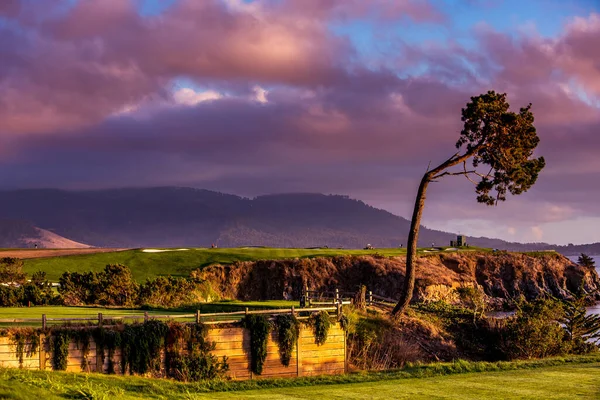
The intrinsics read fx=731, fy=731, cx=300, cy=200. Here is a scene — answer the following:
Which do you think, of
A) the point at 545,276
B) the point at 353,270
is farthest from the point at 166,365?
the point at 545,276

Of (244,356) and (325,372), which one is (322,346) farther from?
(244,356)

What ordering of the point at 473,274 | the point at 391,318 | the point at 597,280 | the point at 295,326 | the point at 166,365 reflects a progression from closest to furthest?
1. the point at 166,365
2. the point at 295,326
3. the point at 391,318
4. the point at 473,274
5. the point at 597,280

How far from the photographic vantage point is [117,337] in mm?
30172

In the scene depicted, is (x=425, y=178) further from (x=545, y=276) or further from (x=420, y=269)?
(x=545, y=276)

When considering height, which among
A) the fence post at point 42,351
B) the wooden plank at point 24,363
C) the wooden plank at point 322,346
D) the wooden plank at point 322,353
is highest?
the fence post at point 42,351

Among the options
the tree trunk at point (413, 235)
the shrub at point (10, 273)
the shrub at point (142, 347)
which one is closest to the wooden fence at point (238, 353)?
the shrub at point (142, 347)

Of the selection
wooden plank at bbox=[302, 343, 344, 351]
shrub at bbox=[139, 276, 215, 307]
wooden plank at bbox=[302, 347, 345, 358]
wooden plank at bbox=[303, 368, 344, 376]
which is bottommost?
wooden plank at bbox=[303, 368, 344, 376]

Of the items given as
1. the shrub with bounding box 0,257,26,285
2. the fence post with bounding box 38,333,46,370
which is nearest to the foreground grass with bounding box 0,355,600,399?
the fence post with bounding box 38,333,46,370

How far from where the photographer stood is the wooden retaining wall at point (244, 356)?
28.5m

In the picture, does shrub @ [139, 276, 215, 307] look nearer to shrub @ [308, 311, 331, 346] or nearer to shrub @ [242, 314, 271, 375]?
shrub @ [308, 311, 331, 346]

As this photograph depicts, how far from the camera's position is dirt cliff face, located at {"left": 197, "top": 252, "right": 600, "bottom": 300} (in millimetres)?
79500

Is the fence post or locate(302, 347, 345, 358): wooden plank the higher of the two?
the fence post

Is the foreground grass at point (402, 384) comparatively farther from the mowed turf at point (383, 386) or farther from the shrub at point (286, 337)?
the shrub at point (286, 337)

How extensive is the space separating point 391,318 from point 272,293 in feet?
124
